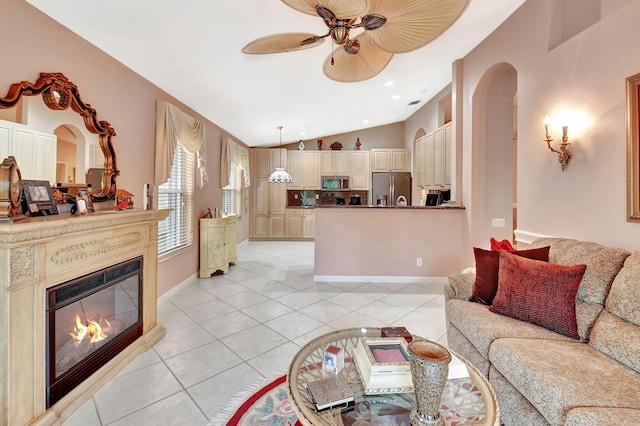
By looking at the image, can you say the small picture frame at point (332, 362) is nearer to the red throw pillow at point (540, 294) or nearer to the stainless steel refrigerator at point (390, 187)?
the red throw pillow at point (540, 294)

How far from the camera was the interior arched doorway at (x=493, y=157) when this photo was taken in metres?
3.77

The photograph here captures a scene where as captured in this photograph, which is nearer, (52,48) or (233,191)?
(52,48)

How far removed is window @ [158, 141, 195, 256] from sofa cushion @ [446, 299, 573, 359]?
3.33 metres

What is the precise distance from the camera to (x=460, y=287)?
229cm

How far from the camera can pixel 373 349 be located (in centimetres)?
136

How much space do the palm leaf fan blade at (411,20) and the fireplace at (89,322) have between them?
246cm

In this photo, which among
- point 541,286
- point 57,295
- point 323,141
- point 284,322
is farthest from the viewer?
point 323,141

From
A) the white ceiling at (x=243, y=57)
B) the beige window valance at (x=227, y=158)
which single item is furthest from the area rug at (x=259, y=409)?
the beige window valance at (x=227, y=158)

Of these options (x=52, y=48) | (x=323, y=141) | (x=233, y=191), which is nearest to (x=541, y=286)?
(x=52, y=48)

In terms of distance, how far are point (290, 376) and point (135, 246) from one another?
184cm

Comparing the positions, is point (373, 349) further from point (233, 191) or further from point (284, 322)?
point (233, 191)

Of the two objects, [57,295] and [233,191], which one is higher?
[233,191]

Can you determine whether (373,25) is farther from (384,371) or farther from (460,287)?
(460,287)

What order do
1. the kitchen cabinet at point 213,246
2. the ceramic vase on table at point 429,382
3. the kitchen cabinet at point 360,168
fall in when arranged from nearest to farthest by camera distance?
1. the ceramic vase on table at point 429,382
2. the kitchen cabinet at point 213,246
3. the kitchen cabinet at point 360,168
